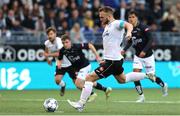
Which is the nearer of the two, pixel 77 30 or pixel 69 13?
pixel 77 30

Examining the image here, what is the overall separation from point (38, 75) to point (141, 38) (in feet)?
21.4

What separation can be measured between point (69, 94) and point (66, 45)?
2.63 metres

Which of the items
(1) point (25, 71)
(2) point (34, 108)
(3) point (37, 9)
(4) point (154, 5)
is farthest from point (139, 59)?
(4) point (154, 5)

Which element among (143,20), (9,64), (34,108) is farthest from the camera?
(143,20)

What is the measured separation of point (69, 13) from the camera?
26.3m

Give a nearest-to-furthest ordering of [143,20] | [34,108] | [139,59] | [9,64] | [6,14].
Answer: [34,108] → [139,59] → [9,64] → [6,14] → [143,20]

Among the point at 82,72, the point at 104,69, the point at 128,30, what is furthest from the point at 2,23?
the point at 128,30

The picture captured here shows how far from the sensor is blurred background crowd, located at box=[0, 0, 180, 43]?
24781mm

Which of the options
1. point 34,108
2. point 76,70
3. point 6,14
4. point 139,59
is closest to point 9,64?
point 6,14

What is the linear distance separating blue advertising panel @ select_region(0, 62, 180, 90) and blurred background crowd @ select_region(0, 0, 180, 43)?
1.59 metres

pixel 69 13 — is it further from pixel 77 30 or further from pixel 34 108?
pixel 34 108

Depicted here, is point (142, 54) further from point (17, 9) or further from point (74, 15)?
point (17, 9)

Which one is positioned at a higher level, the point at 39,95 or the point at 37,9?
the point at 37,9

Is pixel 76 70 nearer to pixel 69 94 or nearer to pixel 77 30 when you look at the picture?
pixel 69 94
